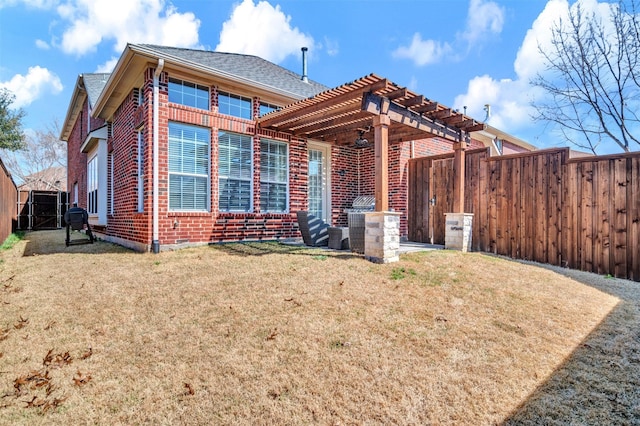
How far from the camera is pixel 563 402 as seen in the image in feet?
7.45

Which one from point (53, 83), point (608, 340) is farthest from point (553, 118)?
point (53, 83)

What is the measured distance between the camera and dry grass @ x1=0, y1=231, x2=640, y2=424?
2184mm

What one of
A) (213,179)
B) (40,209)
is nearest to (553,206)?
(213,179)

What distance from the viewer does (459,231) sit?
275 inches

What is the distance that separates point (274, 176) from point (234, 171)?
106 centimetres

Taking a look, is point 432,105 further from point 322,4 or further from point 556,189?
point 322,4

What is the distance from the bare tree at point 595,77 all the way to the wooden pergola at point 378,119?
6659mm

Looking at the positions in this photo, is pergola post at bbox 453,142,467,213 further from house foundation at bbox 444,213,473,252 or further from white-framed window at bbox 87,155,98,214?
white-framed window at bbox 87,155,98,214

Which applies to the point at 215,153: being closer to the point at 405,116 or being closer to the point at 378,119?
the point at 378,119

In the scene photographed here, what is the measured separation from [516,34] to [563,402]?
42.2 feet

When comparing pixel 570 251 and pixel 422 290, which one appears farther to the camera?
pixel 570 251

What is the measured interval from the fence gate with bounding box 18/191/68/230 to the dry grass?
51.1ft

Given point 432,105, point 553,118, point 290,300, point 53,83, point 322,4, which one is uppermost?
point 53,83

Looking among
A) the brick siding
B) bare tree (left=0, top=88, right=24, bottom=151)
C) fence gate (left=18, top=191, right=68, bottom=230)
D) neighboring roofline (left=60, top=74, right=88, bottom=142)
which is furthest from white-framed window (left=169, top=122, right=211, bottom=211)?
bare tree (left=0, top=88, right=24, bottom=151)
